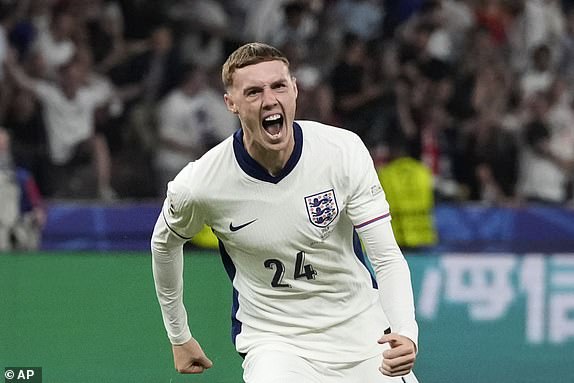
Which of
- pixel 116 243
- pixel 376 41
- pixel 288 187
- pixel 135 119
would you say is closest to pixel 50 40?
pixel 135 119

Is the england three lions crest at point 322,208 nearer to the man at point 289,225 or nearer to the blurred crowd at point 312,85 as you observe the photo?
the man at point 289,225

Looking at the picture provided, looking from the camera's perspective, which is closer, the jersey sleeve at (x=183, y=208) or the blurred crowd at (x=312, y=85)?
the jersey sleeve at (x=183, y=208)

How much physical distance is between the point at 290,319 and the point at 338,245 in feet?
1.19

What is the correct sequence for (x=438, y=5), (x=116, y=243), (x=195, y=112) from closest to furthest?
(x=116, y=243) → (x=195, y=112) → (x=438, y=5)

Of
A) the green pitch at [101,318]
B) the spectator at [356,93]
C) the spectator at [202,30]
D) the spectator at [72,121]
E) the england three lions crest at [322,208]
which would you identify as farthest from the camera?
the spectator at [202,30]

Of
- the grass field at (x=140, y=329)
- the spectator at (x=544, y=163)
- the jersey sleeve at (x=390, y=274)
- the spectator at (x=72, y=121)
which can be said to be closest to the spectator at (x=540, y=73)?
the spectator at (x=544, y=163)

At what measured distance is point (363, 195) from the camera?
5.17 m

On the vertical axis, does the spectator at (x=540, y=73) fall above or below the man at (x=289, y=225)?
above

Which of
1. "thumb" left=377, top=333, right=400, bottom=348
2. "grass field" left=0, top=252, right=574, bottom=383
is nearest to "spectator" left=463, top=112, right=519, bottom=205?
"grass field" left=0, top=252, right=574, bottom=383

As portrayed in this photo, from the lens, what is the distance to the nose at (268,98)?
16.6 ft

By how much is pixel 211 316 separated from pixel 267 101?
9.88 ft

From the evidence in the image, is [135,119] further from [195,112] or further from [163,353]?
[163,353]

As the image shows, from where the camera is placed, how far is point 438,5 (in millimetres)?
13398

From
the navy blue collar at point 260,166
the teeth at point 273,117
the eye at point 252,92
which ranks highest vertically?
the eye at point 252,92
